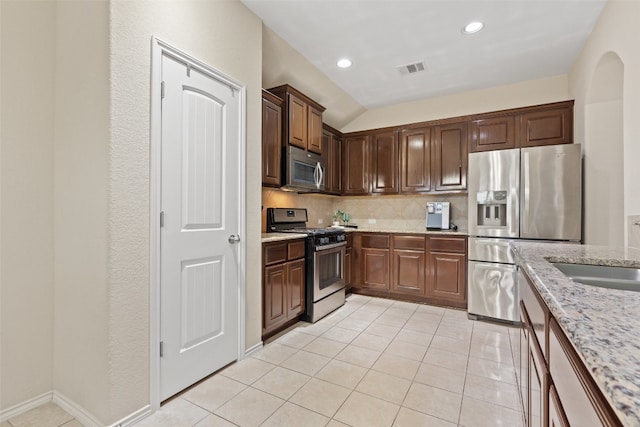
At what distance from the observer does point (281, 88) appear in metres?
3.26

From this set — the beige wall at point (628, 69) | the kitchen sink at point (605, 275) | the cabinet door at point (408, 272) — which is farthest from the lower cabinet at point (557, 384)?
the cabinet door at point (408, 272)

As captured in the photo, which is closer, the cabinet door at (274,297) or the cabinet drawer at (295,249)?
the cabinet door at (274,297)

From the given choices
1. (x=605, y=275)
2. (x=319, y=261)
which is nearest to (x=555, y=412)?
(x=605, y=275)

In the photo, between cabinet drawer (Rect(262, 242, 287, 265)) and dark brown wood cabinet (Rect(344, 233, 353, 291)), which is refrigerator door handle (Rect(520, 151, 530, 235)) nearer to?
dark brown wood cabinet (Rect(344, 233, 353, 291))

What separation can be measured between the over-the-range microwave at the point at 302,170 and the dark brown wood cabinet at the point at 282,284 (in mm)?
703

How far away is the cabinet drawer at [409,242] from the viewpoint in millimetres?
3842

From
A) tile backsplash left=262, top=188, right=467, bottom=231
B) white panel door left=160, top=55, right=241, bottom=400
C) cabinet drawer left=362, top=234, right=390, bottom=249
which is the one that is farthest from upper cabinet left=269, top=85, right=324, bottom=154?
cabinet drawer left=362, top=234, right=390, bottom=249

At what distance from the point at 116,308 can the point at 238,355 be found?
107cm

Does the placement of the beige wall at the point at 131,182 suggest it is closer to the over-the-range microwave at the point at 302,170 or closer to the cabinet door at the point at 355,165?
the over-the-range microwave at the point at 302,170

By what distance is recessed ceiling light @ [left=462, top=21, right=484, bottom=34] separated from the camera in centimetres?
263

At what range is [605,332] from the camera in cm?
55

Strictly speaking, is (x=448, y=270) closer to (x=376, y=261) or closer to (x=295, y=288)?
(x=376, y=261)

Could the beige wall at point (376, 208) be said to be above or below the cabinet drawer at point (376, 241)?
above

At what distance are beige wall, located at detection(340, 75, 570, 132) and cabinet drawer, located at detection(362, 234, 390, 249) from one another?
1.74 metres
